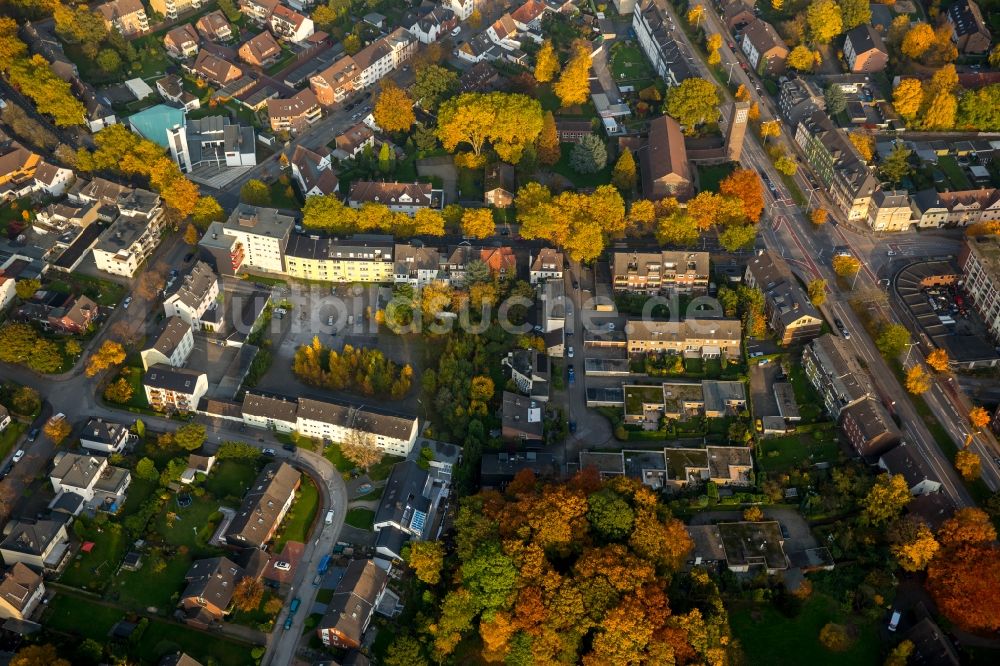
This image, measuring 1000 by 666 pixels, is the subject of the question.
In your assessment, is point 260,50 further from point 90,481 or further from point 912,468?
point 912,468

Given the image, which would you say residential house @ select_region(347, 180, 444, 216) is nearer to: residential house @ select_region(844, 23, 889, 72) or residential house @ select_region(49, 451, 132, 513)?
residential house @ select_region(49, 451, 132, 513)

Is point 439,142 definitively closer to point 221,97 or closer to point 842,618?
point 221,97

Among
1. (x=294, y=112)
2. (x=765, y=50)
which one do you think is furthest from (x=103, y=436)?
(x=765, y=50)

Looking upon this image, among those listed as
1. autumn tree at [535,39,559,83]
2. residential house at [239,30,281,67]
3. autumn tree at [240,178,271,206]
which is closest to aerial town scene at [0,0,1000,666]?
autumn tree at [535,39,559,83]

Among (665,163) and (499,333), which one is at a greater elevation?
(665,163)

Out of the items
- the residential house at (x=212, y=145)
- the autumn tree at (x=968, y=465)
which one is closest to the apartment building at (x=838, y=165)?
the autumn tree at (x=968, y=465)

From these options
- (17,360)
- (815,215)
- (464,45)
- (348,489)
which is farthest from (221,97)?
(815,215)
